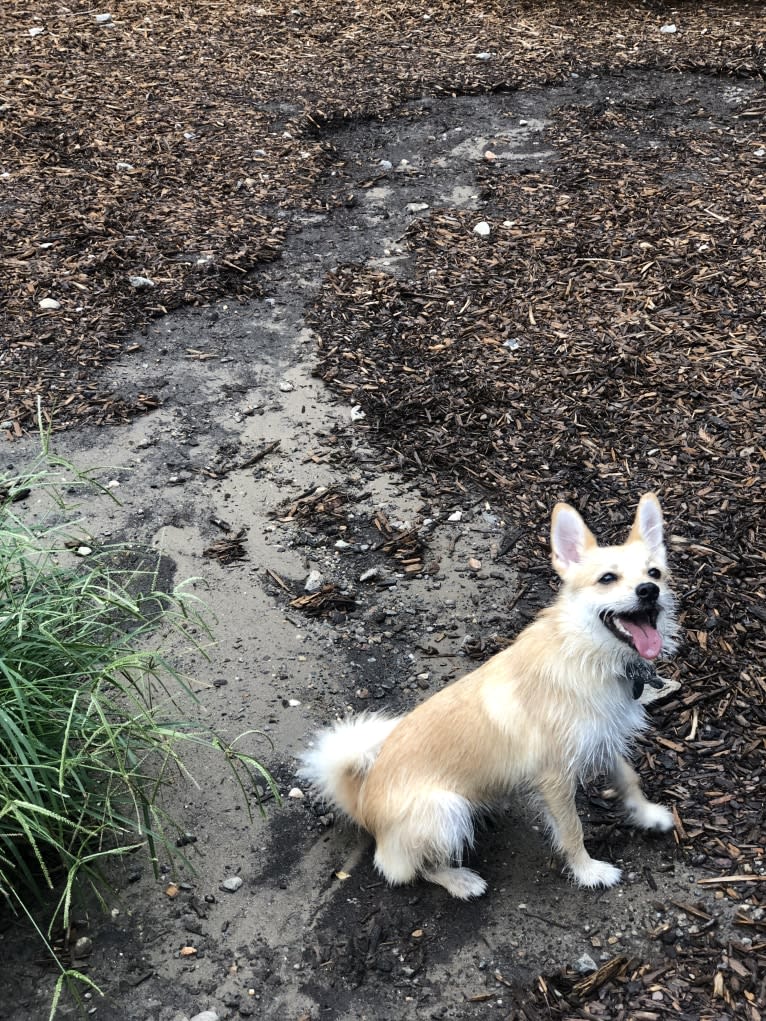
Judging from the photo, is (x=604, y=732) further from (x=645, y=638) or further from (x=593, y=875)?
(x=593, y=875)

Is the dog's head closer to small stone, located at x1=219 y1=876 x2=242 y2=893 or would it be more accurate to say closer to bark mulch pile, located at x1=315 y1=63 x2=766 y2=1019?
bark mulch pile, located at x1=315 y1=63 x2=766 y2=1019

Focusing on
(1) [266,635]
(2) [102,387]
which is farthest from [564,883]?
(2) [102,387]

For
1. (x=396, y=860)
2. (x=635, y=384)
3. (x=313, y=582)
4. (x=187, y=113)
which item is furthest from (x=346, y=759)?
(x=187, y=113)

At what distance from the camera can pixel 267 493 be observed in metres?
5.29

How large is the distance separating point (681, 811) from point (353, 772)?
1227mm

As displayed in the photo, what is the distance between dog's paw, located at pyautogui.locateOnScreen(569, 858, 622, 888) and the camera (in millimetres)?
3385

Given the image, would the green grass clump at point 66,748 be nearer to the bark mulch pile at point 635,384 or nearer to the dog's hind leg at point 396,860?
the dog's hind leg at point 396,860

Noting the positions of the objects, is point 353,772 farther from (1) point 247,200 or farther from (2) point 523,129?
(2) point 523,129

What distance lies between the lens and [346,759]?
11.5 ft

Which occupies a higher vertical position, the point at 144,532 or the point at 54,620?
the point at 54,620

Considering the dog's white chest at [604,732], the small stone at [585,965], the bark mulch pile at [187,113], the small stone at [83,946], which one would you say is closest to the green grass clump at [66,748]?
the small stone at [83,946]

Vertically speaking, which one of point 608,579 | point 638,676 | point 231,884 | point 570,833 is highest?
point 608,579

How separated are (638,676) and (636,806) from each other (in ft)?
1.83

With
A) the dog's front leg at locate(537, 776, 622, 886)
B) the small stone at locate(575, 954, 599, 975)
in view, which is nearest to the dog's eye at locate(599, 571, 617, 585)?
the dog's front leg at locate(537, 776, 622, 886)
